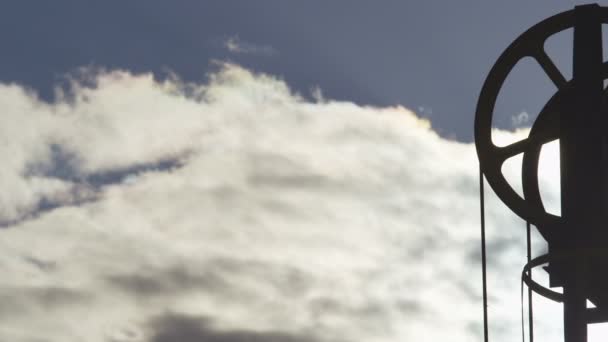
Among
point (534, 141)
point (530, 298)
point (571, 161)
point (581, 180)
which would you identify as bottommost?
point (530, 298)

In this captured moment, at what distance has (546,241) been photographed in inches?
768

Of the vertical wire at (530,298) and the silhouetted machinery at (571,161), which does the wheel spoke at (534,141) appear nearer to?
the silhouetted machinery at (571,161)

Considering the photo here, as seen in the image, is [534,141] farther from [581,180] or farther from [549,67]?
[549,67]

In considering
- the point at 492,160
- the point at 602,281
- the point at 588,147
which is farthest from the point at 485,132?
the point at 602,281

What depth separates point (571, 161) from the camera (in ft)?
63.3

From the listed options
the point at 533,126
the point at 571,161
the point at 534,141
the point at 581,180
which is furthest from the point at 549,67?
the point at 581,180

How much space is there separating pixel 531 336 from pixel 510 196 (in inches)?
93.3

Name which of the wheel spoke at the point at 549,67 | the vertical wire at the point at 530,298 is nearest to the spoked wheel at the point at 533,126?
the wheel spoke at the point at 549,67

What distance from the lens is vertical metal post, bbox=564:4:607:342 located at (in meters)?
18.8

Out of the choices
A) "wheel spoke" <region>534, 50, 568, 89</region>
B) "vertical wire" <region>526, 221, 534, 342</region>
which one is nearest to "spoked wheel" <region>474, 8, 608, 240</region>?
"wheel spoke" <region>534, 50, 568, 89</region>

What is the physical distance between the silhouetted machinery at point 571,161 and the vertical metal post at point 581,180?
0.02m

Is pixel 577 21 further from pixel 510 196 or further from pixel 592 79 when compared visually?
pixel 510 196

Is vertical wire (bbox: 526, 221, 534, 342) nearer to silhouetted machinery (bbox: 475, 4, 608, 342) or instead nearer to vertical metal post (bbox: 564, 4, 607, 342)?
silhouetted machinery (bbox: 475, 4, 608, 342)

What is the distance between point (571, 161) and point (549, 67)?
1917mm
